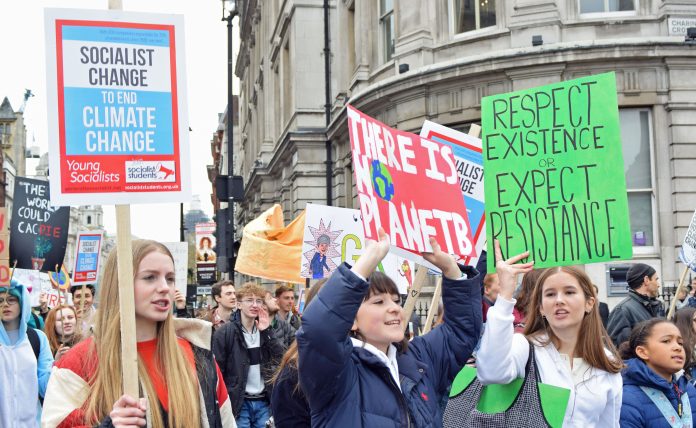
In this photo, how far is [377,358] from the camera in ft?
11.3

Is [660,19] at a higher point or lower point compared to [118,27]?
higher

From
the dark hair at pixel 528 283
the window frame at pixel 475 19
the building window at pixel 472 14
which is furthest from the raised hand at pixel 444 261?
the building window at pixel 472 14

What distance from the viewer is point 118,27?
3.64 metres

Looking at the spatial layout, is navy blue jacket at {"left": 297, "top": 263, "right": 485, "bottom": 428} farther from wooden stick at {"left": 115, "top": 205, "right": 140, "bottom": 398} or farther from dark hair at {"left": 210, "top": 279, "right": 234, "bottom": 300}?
dark hair at {"left": 210, "top": 279, "right": 234, "bottom": 300}

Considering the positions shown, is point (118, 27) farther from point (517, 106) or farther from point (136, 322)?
point (517, 106)

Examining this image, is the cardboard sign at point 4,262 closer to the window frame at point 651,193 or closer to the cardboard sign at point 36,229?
the cardboard sign at point 36,229

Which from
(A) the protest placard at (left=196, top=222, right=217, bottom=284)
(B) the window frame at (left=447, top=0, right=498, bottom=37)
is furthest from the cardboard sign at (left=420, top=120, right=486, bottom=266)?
(A) the protest placard at (left=196, top=222, right=217, bottom=284)

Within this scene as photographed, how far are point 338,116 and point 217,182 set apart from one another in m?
5.01

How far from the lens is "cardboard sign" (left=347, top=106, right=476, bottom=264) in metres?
4.02

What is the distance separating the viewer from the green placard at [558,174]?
488 cm

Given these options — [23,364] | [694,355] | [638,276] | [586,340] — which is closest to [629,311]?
[638,276]

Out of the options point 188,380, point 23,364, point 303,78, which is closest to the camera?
point 188,380

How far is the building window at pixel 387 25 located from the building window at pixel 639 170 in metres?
6.72

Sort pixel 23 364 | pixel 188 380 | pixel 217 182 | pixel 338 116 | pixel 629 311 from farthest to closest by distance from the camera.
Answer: pixel 338 116, pixel 217 182, pixel 629 311, pixel 23 364, pixel 188 380
